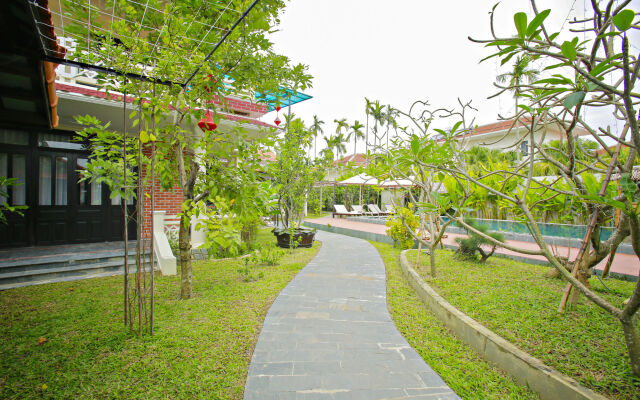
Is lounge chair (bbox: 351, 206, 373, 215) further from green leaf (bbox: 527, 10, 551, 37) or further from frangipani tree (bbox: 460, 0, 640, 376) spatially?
green leaf (bbox: 527, 10, 551, 37)

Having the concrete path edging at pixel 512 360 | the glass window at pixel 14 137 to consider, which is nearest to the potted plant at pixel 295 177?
the concrete path edging at pixel 512 360

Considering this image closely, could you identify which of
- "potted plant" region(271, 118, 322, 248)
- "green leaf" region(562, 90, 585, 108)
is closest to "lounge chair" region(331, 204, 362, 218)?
"potted plant" region(271, 118, 322, 248)

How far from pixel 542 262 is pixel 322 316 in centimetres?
522

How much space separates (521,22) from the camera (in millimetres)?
1444

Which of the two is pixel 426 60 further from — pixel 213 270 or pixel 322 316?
pixel 213 270

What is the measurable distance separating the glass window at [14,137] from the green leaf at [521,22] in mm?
9756

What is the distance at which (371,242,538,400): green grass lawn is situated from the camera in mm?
2396

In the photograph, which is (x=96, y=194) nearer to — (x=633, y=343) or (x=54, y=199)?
(x=54, y=199)

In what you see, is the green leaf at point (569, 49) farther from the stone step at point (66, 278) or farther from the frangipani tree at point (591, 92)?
the stone step at point (66, 278)

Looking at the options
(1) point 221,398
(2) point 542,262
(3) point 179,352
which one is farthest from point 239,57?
(2) point 542,262

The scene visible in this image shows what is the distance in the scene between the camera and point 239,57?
389cm

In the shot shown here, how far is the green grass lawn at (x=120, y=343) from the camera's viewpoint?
2463 mm

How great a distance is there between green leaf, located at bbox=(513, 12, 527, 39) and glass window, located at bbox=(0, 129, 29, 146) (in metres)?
9.76

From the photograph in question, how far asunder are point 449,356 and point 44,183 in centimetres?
934
